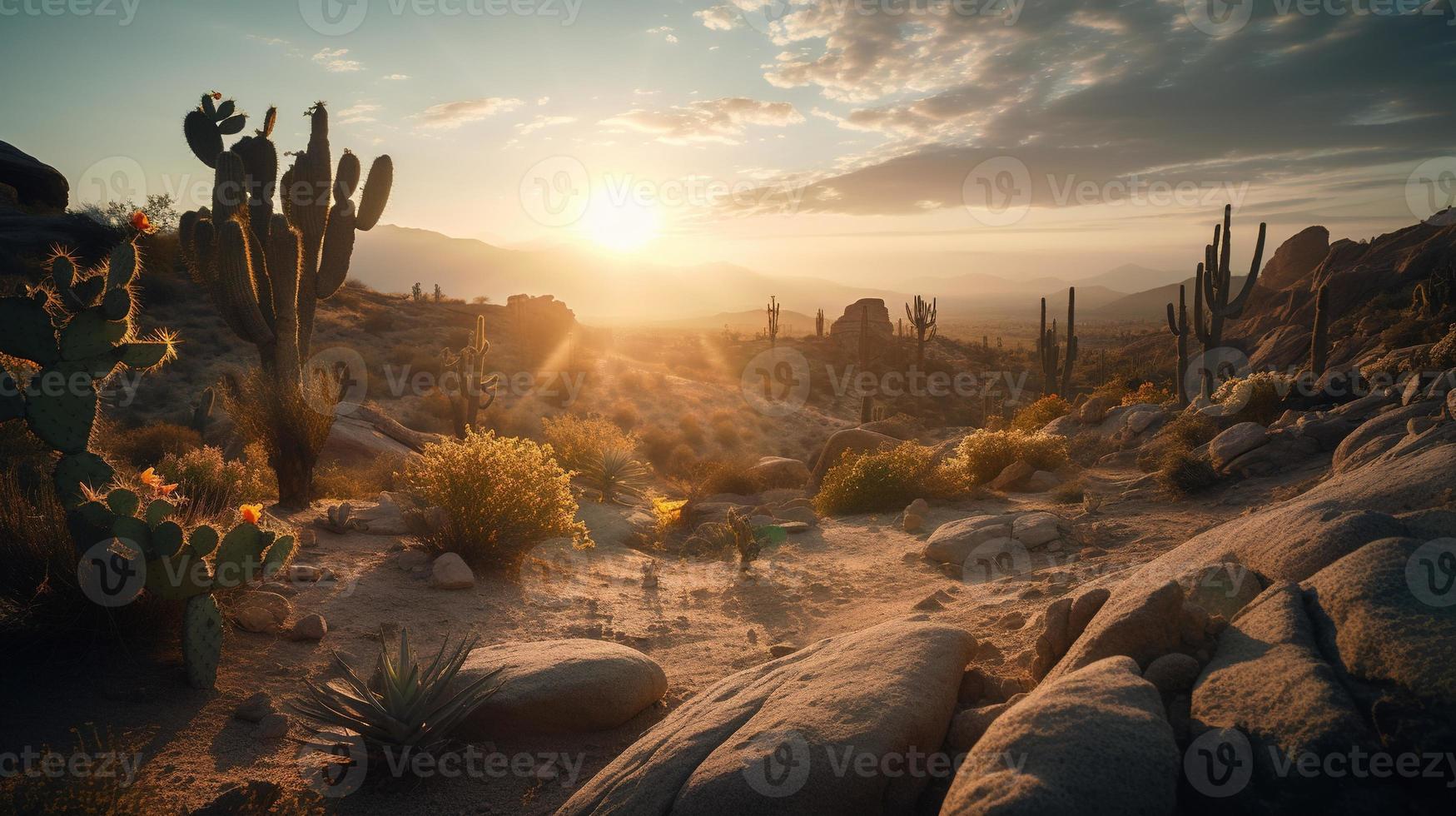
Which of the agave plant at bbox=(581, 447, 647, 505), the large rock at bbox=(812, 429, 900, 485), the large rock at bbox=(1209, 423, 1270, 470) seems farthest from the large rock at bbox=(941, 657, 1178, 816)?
the large rock at bbox=(812, 429, 900, 485)

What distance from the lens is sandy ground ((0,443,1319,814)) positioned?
425 cm

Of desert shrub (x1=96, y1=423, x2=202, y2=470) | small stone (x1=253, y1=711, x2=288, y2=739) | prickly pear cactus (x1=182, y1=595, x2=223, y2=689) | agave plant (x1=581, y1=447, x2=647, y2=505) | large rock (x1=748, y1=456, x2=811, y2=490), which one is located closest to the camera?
small stone (x1=253, y1=711, x2=288, y2=739)

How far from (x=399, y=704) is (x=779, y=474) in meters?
14.0

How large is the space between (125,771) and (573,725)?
247 cm

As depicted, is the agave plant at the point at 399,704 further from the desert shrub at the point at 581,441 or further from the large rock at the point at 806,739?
the desert shrub at the point at 581,441

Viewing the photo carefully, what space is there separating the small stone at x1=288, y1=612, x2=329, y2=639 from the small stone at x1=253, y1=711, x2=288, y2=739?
136 centimetres

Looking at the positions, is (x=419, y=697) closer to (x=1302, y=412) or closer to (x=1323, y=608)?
(x=1323, y=608)

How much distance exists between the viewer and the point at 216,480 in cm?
859

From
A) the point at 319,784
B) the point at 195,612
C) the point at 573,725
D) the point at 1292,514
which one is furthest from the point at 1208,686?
the point at 195,612

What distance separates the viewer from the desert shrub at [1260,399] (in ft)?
41.8

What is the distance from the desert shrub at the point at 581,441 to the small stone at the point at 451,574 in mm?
6766

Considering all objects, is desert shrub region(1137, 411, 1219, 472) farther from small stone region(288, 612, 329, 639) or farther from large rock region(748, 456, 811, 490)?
small stone region(288, 612, 329, 639)

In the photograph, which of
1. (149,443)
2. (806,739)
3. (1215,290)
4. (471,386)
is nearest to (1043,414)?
(1215,290)

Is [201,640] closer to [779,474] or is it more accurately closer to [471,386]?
[471,386]
